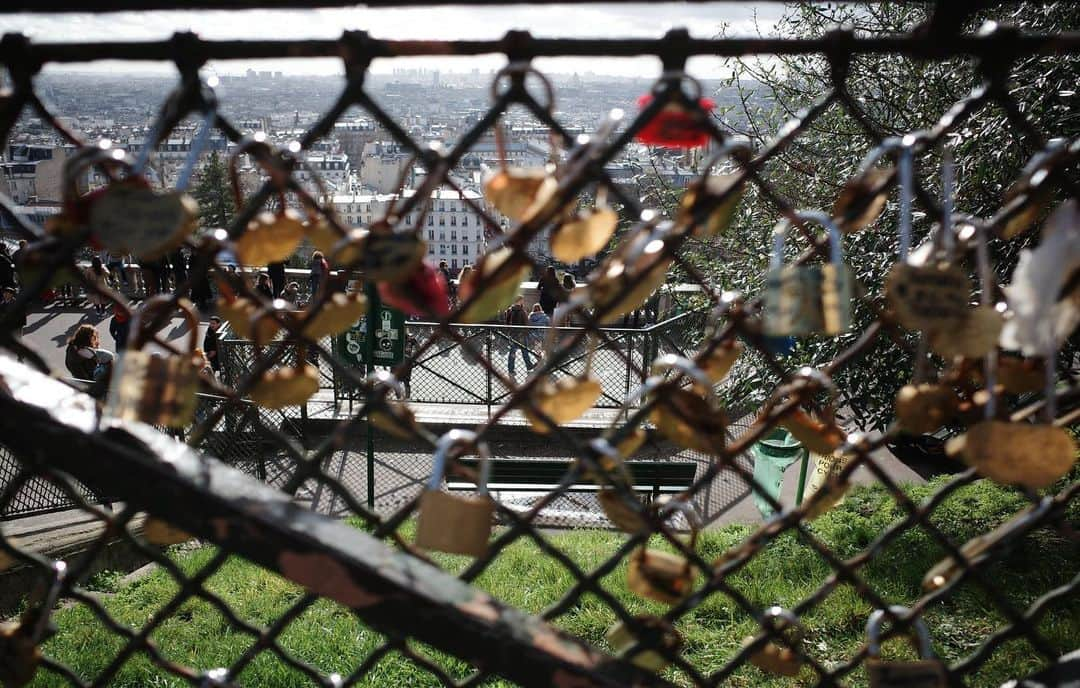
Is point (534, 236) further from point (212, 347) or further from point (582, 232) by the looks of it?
point (212, 347)

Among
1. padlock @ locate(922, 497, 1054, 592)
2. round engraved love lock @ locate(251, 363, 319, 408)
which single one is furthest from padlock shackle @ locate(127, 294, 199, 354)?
padlock @ locate(922, 497, 1054, 592)

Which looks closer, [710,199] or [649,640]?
[710,199]

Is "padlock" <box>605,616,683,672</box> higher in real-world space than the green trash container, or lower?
lower

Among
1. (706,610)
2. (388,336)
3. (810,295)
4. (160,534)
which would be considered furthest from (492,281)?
(388,336)

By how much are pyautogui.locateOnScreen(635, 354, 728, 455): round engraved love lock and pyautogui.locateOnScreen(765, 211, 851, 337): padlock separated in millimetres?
150

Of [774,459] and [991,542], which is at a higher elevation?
[774,459]

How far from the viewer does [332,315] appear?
1221 mm

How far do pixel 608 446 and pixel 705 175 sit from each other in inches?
17.0

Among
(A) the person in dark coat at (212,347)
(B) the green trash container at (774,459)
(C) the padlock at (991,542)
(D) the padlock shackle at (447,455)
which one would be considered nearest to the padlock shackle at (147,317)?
(D) the padlock shackle at (447,455)

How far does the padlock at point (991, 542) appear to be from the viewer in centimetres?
127

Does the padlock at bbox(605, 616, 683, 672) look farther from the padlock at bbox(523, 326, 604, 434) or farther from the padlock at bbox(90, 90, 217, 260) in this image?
the padlock at bbox(90, 90, 217, 260)

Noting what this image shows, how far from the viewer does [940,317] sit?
3.64 feet

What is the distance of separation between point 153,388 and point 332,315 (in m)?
0.27

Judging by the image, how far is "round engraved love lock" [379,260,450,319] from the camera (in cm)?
114
